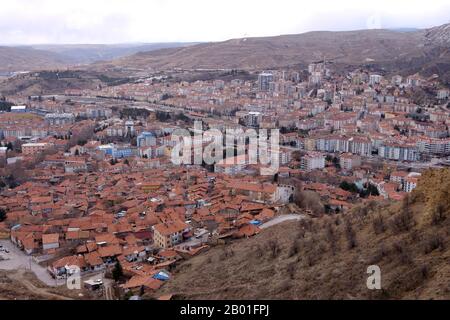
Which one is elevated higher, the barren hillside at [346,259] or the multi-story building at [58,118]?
the barren hillside at [346,259]

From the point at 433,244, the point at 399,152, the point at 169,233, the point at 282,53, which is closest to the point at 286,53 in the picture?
the point at 282,53

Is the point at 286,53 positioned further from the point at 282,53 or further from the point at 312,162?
the point at 312,162

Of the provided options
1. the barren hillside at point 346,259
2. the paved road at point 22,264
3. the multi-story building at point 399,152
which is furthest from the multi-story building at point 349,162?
the paved road at point 22,264

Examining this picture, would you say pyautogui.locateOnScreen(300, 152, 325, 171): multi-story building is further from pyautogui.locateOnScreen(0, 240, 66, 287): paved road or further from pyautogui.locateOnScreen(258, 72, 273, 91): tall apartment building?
pyautogui.locateOnScreen(258, 72, 273, 91): tall apartment building

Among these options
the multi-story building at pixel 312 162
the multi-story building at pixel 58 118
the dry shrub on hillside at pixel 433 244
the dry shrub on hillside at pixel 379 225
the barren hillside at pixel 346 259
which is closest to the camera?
the barren hillside at pixel 346 259

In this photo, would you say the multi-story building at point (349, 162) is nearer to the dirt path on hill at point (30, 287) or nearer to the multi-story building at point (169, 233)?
the multi-story building at point (169, 233)

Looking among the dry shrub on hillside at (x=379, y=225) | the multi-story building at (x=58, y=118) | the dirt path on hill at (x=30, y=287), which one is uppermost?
the dry shrub on hillside at (x=379, y=225)

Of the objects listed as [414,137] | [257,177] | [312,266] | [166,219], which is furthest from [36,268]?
[414,137]

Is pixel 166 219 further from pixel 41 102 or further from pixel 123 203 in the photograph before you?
pixel 41 102
